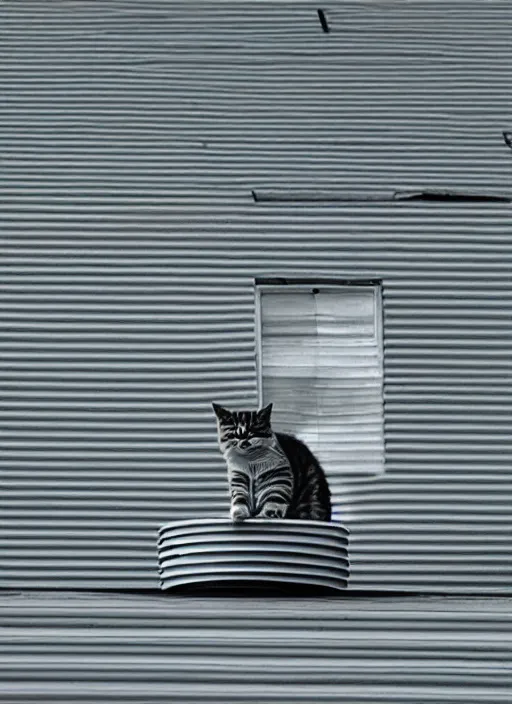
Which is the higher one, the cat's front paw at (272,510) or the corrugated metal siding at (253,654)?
the cat's front paw at (272,510)

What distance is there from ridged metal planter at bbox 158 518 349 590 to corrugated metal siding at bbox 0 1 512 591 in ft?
14.7

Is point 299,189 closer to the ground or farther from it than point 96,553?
farther from it

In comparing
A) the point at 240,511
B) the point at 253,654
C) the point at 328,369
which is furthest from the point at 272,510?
the point at 328,369

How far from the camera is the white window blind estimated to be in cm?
1423

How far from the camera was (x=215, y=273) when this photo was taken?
14.6m

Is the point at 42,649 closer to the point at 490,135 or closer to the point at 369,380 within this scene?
the point at 369,380

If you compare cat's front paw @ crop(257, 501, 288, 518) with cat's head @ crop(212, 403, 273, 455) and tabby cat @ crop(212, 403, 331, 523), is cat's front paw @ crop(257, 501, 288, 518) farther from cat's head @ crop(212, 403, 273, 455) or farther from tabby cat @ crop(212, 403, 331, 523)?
cat's head @ crop(212, 403, 273, 455)

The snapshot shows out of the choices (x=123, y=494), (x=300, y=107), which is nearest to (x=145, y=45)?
(x=300, y=107)

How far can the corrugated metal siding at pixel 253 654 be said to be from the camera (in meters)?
7.64

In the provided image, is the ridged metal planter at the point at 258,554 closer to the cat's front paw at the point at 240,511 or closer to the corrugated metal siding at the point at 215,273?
the cat's front paw at the point at 240,511

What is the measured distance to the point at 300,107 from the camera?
1570 centimetres

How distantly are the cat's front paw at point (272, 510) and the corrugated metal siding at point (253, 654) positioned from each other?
5.09 ft

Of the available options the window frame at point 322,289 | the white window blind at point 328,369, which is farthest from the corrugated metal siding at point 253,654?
the window frame at point 322,289

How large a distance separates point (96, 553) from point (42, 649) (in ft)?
19.2
